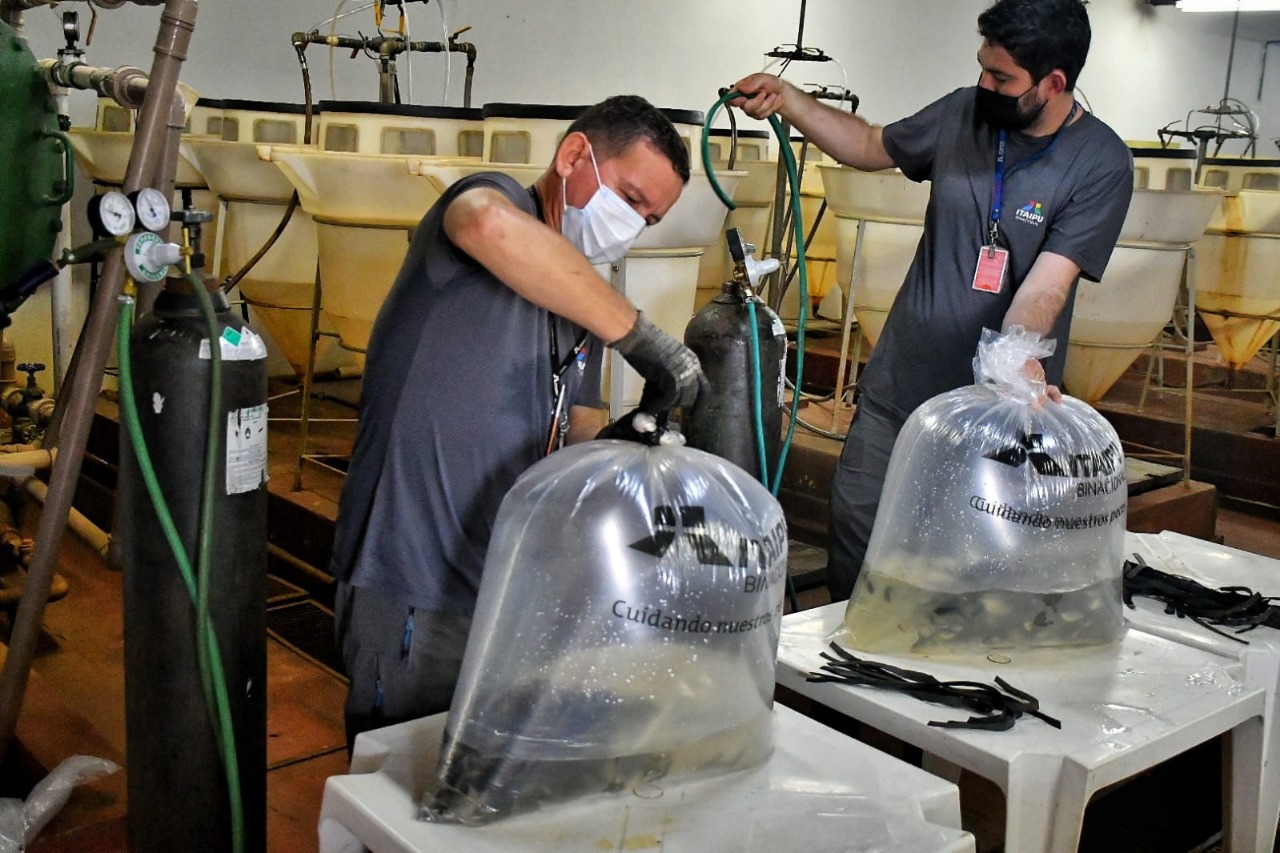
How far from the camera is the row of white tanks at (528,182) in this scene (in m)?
2.92

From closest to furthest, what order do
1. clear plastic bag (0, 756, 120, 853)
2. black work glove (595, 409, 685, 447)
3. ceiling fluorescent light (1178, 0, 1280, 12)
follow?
black work glove (595, 409, 685, 447) < clear plastic bag (0, 756, 120, 853) < ceiling fluorescent light (1178, 0, 1280, 12)

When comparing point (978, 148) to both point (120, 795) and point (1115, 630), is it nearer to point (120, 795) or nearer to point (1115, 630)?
point (1115, 630)

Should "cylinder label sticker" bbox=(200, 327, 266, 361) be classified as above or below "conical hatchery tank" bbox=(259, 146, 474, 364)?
below

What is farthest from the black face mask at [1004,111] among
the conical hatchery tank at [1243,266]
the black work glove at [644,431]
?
the conical hatchery tank at [1243,266]

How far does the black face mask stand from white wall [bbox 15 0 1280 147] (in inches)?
126

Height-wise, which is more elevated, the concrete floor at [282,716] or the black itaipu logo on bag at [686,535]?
the black itaipu logo on bag at [686,535]

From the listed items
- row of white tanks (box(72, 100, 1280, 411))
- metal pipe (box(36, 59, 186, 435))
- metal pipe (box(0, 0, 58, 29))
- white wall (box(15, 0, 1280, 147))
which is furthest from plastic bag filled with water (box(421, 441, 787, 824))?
white wall (box(15, 0, 1280, 147))

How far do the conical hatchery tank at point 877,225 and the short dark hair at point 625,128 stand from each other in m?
2.14

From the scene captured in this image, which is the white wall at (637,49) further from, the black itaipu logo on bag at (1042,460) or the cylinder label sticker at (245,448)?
the black itaipu logo on bag at (1042,460)

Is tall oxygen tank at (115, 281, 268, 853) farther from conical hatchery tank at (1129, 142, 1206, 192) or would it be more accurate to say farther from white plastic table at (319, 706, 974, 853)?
conical hatchery tank at (1129, 142, 1206, 192)

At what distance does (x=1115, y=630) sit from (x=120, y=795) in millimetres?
1366

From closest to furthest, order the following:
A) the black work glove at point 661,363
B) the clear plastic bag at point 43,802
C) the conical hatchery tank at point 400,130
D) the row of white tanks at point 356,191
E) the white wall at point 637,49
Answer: the black work glove at point 661,363 → the clear plastic bag at point 43,802 → the row of white tanks at point 356,191 → the conical hatchery tank at point 400,130 → the white wall at point 637,49

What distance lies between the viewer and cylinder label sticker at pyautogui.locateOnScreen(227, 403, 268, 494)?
1.29 metres

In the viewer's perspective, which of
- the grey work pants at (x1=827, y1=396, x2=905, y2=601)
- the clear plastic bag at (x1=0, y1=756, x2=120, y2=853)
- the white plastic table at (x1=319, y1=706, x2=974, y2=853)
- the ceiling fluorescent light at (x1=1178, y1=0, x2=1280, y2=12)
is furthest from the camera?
the ceiling fluorescent light at (x1=1178, y1=0, x2=1280, y2=12)
